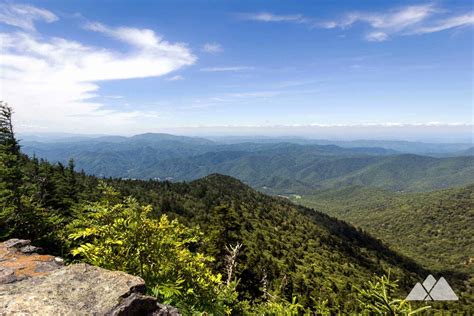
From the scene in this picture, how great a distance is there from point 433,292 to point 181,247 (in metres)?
9.93

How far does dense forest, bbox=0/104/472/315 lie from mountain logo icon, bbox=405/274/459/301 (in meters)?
1.02

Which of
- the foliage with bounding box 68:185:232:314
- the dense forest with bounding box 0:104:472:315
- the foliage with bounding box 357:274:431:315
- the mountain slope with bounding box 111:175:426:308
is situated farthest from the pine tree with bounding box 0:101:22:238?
the mountain slope with bounding box 111:175:426:308

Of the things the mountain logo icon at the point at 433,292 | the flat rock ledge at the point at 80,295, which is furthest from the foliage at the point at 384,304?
the flat rock ledge at the point at 80,295

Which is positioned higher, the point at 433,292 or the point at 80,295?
the point at 80,295

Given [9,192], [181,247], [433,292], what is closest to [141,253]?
[181,247]

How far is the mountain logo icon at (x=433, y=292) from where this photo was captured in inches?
377

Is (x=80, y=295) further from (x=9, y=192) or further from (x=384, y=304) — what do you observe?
(x=9, y=192)

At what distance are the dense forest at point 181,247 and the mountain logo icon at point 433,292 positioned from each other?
1.02m

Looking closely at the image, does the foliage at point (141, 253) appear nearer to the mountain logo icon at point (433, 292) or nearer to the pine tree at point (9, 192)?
the mountain logo icon at point (433, 292)

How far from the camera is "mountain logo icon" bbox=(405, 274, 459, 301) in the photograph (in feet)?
31.4

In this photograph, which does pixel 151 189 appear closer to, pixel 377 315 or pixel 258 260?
pixel 258 260

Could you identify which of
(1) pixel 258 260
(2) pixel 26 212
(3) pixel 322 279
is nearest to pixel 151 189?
(1) pixel 258 260

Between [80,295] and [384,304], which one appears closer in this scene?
[80,295]

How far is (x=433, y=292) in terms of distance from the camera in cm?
970
